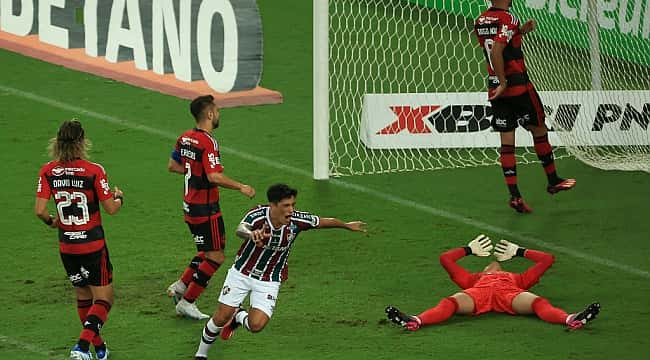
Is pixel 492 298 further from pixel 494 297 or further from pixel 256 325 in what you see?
pixel 256 325

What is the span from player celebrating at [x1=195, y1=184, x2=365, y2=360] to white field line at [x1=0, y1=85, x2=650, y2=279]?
3077 millimetres

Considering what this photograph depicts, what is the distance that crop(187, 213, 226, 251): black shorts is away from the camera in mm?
9273

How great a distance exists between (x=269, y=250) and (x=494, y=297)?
1838 mm

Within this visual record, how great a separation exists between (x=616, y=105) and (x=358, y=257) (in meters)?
4.09

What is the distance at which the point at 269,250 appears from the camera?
845 centimetres

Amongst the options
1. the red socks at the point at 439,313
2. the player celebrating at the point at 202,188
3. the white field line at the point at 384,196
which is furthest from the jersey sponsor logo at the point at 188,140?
the white field line at the point at 384,196

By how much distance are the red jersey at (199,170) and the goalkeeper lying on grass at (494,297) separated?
1.31m

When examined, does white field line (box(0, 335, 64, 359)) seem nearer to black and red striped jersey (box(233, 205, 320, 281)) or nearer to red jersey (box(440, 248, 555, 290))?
black and red striped jersey (box(233, 205, 320, 281))

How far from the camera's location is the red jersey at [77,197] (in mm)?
8352

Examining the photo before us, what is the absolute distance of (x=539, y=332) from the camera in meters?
9.26

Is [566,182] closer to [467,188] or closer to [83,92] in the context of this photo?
[467,188]

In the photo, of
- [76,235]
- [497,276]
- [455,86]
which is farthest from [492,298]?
[455,86]

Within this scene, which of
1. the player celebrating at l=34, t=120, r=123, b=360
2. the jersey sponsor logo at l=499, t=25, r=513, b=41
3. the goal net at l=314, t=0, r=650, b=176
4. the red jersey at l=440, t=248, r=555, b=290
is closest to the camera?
the player celebrating at l=34, t=120, r=123, b=360

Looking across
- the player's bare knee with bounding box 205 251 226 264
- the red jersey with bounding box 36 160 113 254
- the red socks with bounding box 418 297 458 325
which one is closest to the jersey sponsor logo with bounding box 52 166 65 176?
the red jersey with bounding box 36 160 113 254
